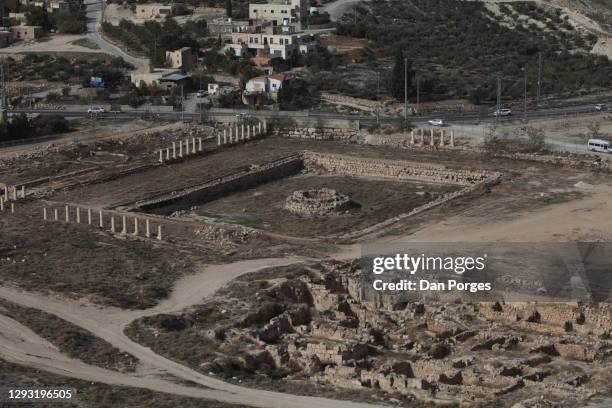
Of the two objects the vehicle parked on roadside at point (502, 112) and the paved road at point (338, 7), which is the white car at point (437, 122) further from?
the paved road at point (338, 7)

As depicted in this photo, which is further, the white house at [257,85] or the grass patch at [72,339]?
the white house at [257,85]

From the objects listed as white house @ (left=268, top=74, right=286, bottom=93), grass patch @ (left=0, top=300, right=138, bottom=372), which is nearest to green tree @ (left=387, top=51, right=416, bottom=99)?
white house @ (left=268, top=74, right=286, bottom=93)

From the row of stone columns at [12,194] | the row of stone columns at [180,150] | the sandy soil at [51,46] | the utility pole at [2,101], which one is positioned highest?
the sandy soil at [51,46]

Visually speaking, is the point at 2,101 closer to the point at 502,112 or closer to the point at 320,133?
the point at 320,133

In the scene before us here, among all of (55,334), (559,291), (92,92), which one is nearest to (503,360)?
(559,291)

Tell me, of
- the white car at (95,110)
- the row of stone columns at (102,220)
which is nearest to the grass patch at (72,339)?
the row of stone columns at (102,220)

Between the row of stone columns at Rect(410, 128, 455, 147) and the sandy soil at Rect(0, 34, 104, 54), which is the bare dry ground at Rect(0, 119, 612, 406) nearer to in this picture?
the row of stone columns at Rect(410, 128, 455, 147)
